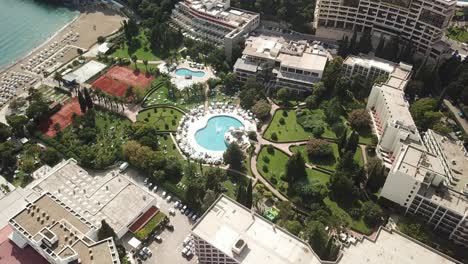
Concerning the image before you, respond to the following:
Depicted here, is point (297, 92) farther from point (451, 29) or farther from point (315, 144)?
point (451, 29)

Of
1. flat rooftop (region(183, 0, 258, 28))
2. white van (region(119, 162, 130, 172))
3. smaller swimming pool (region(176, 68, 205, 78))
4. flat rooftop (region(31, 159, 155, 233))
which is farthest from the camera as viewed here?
flat rooftop (region(183, 0, 258, 28))

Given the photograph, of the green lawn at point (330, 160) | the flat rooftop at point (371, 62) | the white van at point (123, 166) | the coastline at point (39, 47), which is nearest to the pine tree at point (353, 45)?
the flat rooftop at point (371, 62)

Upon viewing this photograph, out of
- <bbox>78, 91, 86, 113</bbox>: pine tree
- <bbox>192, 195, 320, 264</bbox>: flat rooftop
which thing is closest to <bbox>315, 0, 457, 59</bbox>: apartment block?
<bbox>78, 91, 86, 113</bbox>: pine tree

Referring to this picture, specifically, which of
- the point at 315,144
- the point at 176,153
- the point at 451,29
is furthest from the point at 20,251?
the point at 451,29

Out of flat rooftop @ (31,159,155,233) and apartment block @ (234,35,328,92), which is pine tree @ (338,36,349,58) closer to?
apartment block @ (234,35,328,92)

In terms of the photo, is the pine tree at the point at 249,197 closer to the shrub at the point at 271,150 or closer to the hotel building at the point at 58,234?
the shrub at the point at 271,150

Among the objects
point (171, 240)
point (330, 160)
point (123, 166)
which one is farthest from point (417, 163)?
point (123, 166)
